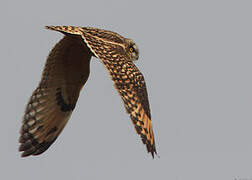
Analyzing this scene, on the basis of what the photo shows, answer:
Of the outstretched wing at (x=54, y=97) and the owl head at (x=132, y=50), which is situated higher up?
the owl head at (x=132, y=50)

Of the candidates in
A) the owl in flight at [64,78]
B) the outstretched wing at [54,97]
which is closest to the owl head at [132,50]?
the owl in flight at [64,78]

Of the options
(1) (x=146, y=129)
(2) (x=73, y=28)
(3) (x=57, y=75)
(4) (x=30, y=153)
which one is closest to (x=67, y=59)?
(3) (x=57, y=75)

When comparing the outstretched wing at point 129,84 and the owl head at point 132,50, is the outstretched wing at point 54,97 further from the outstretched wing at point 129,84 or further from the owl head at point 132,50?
the outstretched wing at point 129,84

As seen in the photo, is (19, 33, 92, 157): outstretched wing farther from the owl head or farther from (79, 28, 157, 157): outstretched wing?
(79, 28, 157, 157): outstretched wing

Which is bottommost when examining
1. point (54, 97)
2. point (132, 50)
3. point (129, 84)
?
point (54, 97)

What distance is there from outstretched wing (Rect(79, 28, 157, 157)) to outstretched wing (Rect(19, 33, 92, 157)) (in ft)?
3.04

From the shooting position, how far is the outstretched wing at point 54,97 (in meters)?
9.22

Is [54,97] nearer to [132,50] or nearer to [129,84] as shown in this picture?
[132,50]

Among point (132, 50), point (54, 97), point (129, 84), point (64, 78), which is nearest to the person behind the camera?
point (129, 84)

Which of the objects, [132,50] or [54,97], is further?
[54,97]

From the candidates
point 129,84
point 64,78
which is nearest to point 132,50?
point 64,78

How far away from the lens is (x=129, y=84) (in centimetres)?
777

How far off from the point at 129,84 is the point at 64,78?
6.35 feet

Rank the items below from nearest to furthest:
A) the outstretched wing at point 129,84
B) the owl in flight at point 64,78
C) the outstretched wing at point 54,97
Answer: the outstretched wing at point 129,84 → the owl in flight at point 64,78 → the outstretched wing at point 54,97
